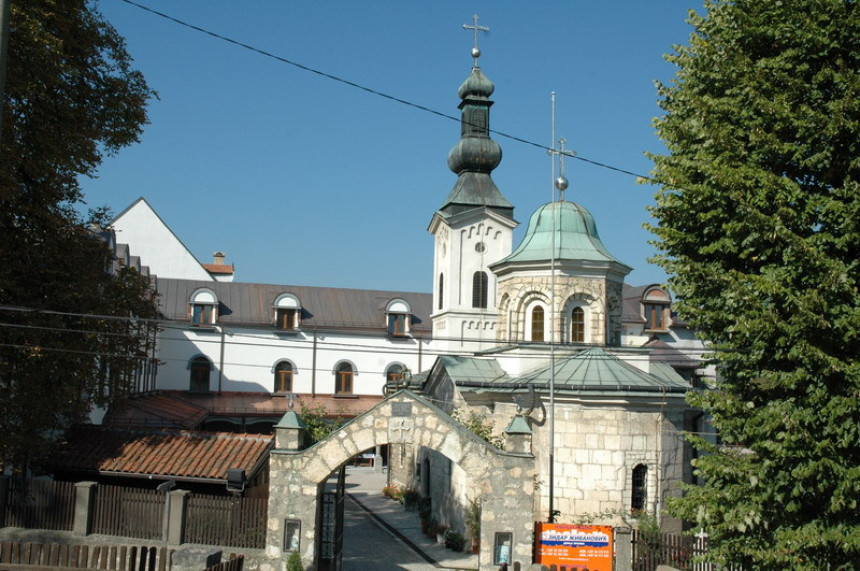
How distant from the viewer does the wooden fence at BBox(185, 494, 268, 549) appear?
54.3 ft

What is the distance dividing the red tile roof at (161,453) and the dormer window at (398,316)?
27745 mm

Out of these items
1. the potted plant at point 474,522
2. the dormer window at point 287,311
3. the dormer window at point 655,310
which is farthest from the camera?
the dormer window at point 655,310

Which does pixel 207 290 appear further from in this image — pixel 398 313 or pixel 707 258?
pixel 707 258

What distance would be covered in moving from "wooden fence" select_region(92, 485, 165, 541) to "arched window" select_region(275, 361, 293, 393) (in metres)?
27.5

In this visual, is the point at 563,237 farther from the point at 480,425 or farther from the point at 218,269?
the point at 218,269

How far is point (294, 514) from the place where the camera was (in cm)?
1623

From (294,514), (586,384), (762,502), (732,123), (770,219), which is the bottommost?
(294,514)

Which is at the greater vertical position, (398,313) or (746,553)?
(398,313)

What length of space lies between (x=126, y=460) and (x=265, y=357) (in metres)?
26.5

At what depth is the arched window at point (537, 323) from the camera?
26734 mm

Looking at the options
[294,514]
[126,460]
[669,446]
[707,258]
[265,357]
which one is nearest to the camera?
[707,258]

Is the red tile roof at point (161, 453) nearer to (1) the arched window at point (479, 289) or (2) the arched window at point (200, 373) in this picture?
(1) the arched window at point (479, 289)

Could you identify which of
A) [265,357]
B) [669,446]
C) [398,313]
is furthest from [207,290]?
[669,446]

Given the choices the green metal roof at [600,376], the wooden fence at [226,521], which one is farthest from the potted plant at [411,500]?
the wooden fence at [226,521]
